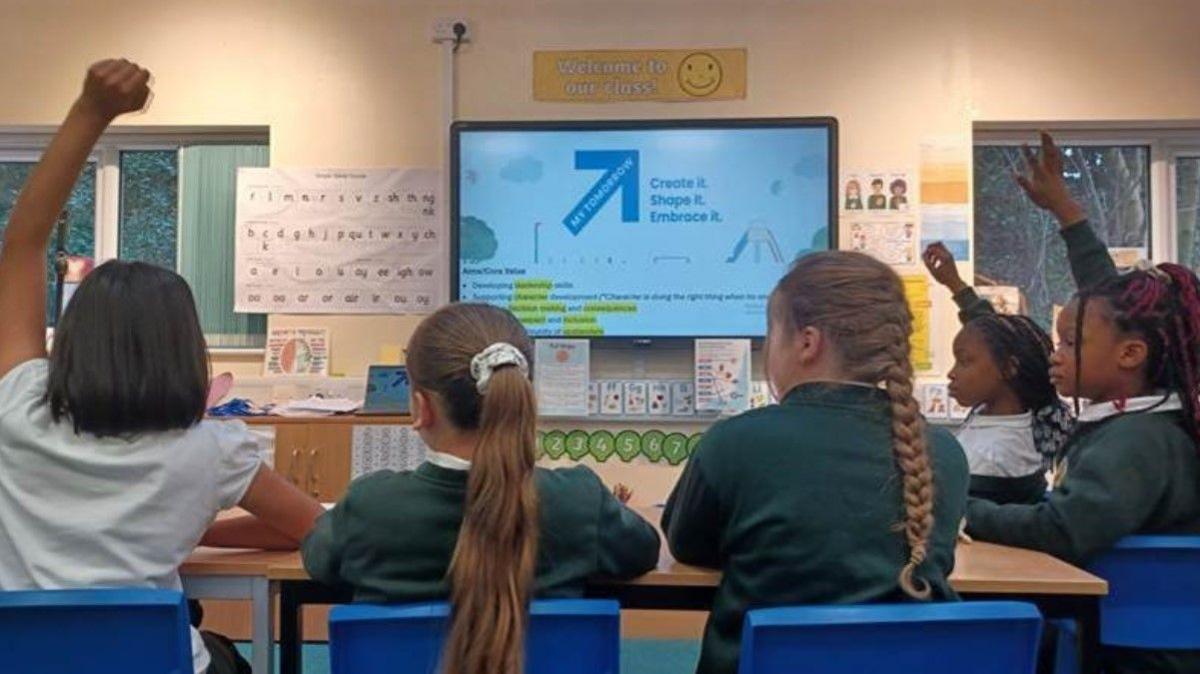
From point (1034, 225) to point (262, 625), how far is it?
338 cm

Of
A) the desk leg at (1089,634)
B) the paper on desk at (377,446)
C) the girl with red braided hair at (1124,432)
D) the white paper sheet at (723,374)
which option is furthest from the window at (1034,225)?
the desk leg at (1089,634)

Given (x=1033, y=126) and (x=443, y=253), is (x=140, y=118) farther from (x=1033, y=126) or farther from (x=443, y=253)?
(x=1033, y=126)

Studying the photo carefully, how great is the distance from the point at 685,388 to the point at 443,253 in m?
1.09

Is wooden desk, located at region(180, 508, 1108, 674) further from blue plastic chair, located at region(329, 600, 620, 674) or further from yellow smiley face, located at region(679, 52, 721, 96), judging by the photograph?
yellow smiley face, located at region(679, 52, 721, 96)

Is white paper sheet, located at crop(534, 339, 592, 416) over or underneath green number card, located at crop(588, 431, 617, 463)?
over

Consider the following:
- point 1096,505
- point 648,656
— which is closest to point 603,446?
point 648,656

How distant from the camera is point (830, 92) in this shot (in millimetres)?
3701

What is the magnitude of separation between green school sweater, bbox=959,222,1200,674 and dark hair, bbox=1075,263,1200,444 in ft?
0.28

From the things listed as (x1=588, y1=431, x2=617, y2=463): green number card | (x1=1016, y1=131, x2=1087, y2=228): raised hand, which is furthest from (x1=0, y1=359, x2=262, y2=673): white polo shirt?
(x1=588, y1=431, x2=617, y2=463): green number card

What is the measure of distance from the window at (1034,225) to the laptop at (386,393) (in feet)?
7.50

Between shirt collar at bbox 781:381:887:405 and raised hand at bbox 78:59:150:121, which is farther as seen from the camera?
raised hand at bbox 78:59:150:121

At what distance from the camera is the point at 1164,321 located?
1704 mm

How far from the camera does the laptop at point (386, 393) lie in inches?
137

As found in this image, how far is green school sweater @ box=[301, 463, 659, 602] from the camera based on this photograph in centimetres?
124
